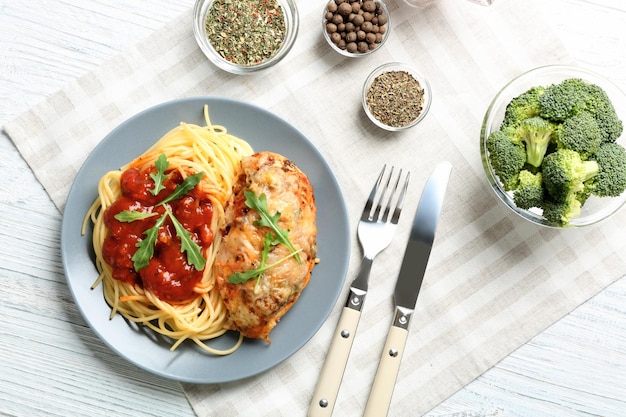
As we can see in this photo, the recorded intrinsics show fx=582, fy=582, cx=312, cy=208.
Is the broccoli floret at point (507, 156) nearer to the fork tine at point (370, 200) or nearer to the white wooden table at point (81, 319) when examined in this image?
the fork tine at point (370, 200)

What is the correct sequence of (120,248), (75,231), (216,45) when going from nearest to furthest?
(120,248) → (75,231) → (216,45)

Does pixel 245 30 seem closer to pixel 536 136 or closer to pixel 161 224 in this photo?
pixel 161 224

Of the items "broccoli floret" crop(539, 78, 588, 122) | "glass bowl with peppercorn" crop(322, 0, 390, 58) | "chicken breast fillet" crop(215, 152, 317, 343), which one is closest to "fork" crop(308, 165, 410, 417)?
"chicken breast fillet" crop(215, 152, 317, 343)

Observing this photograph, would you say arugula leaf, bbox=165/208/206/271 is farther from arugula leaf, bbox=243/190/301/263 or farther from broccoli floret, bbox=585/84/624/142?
broccoli floret, bbox=585/84/624/142

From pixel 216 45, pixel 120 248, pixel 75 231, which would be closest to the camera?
pixel 120 248

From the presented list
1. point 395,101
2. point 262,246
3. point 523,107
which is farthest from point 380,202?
point 523,107

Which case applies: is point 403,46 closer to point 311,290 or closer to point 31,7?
point 311,290

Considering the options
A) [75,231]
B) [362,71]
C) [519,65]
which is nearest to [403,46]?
[362,71]
